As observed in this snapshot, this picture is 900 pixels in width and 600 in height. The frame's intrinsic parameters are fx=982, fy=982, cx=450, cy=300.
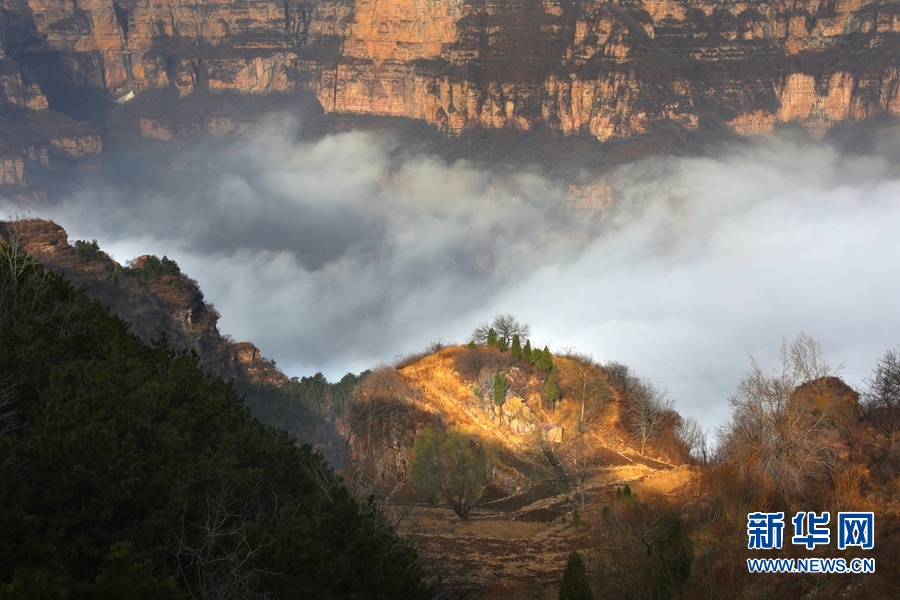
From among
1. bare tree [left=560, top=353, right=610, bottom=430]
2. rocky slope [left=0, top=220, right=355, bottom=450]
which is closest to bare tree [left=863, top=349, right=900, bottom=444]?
bare tree [left=560, top=353, right=610, bottom=430]

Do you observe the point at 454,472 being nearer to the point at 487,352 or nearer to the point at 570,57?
the point at 487,352

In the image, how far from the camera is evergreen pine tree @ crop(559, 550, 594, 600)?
21812 millimetres

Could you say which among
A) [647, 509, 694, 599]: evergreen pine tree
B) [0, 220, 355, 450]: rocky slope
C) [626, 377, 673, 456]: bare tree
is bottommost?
[647, 509, 694, 599]: evergreen pine tree

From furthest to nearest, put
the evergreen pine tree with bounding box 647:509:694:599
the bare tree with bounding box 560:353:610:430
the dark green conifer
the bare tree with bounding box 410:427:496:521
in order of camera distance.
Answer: the bare tree with bounding box 560:353:610:430 < the dark green conifer < the bare tree with bounding box 410:427:496:521 < the evergreen pine tree with bounding box 647:509:694:599

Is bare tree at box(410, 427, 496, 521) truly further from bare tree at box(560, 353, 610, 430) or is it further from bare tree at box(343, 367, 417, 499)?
bare tree at box(560, 353, 610, 430)

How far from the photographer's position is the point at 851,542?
752 inches

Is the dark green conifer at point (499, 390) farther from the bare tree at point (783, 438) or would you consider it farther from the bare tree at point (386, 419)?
the bare tree at point (783, 438)

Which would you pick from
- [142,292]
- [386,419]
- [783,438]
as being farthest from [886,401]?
[142,292]

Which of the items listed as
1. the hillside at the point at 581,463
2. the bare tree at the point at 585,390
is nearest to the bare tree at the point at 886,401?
the hillside at the point at 581,463

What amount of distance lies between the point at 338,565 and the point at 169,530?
3683mm

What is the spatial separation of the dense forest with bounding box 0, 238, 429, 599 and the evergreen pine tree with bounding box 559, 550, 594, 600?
373 cm

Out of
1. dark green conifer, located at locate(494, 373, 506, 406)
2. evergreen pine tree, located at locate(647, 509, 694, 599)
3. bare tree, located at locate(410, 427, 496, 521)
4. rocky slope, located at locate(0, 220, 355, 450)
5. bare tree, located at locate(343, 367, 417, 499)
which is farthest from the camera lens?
rocky slope, located at locate(0, 220, 355, 450)

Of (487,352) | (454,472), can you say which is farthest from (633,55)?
(454,472)

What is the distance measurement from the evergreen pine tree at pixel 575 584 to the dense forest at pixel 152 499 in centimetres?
373
